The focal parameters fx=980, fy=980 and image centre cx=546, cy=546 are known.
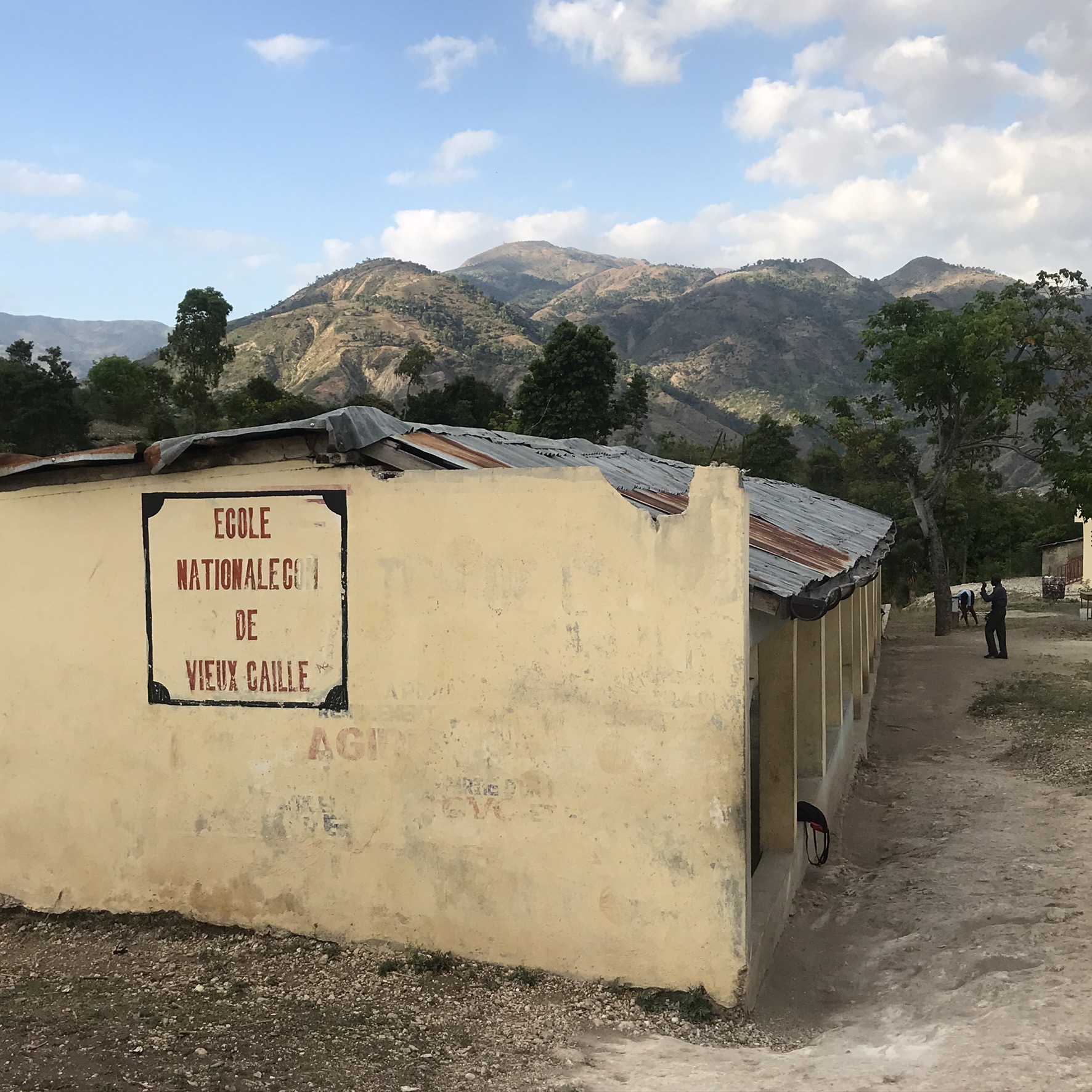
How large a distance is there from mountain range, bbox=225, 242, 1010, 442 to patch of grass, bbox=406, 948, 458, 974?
8101 centimetres

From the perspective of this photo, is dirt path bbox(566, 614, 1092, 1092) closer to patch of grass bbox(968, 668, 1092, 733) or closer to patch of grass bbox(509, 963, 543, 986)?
patch of grass bbox(509, 963, 543, 986)

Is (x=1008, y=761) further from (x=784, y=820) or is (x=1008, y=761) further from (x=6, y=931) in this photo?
(x=6, y=931)

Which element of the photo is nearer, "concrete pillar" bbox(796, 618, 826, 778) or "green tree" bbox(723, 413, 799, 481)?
"concrete pillar" bbox(796, 618, 826, 778)

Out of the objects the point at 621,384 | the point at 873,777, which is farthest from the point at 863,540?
→ the point at 621,384

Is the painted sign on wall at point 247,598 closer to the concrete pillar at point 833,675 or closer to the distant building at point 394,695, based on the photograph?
the distant building at point 394,695

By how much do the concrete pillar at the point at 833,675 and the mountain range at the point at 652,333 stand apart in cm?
7605

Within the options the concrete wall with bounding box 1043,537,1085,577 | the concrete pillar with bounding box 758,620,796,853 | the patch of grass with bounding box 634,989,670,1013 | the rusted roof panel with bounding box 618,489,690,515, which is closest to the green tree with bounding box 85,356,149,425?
the concrete wall with bounding box 1043,537,1085,577

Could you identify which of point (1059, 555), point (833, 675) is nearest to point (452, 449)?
point (833, 675)

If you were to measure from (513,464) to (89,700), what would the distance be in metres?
2.93

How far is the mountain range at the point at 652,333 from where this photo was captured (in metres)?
94.2

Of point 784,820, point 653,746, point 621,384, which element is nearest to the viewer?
point 653,746

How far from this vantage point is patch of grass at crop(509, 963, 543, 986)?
5188 mm

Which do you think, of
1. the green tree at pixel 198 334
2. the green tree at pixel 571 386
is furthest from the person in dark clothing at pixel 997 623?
the green tree at pixel 198 334

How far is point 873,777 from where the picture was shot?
1099cm
